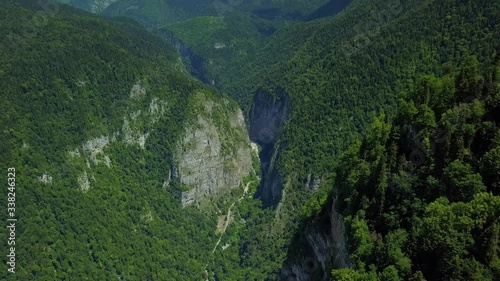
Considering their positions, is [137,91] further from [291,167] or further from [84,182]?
[291,167]

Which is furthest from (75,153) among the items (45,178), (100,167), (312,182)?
(312,182)

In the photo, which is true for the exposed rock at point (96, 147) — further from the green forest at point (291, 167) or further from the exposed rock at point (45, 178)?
the exposed rock at point (45, 178)

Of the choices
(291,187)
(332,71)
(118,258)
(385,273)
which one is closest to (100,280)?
(118,258)

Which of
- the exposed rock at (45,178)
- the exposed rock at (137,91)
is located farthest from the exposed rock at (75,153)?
the exposed rock at (137,91)

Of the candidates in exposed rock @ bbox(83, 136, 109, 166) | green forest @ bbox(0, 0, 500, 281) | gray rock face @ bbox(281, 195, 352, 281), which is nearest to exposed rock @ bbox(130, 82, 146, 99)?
green forest @ bbox(0, 0, 500, 281)

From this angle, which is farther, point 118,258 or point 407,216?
point 118,258

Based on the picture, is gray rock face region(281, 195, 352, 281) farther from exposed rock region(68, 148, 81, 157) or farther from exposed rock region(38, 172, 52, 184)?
exposed rock region(68, 148, 81, 157)

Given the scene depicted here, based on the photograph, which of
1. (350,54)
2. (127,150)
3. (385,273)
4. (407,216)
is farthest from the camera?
(350,54)

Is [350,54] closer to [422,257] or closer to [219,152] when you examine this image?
[219,152]
